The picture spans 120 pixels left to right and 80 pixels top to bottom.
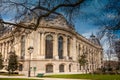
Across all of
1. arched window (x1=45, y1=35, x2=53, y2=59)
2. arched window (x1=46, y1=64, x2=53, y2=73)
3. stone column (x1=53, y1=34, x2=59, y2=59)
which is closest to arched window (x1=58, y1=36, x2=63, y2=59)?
stone column (x1=53, y1=34, x2=59, y2=59)

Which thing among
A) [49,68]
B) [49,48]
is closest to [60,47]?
[49,48]

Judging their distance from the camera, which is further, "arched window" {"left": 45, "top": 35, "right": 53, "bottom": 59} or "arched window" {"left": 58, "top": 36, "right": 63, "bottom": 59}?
"arched window" {"left": 58, "top": 36, "right": 63, "bottom": 59}

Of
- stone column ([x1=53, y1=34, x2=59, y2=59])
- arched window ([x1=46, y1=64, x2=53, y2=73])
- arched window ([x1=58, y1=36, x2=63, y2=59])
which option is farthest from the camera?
arched window ([x1=58, y1=36, x2=63, y2=59])

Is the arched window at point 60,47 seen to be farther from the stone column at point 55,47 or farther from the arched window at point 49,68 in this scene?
the arched window at point 49,68

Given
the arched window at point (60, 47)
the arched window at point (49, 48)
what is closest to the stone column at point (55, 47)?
the arched window at point (49, 48)

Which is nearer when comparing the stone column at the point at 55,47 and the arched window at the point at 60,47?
the stone column at the point at 55,47

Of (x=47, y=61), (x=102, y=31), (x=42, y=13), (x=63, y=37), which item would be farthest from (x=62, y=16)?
(x=63, y=37)

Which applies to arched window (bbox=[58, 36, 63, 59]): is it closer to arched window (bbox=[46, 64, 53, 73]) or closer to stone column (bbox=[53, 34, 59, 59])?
stone column (bbox=[53, 34, 59, 59])

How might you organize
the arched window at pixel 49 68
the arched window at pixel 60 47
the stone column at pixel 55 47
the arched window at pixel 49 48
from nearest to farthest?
1. the arched window at pixel 49 68
2. the arched window at pixel 49 48
3. the stone column at pixel 55 47
4. the arched window at pixel 60 47

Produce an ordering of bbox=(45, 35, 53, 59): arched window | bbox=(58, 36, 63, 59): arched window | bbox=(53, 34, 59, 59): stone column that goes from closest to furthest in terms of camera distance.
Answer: bbox=(45, 35, 53, 59): arched window
bbox=(53, 34, 59, 59): stone column
bbox=(58, 36, 63, 59): arched window

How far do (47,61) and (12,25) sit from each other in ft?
202

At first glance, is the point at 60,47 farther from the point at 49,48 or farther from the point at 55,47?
the point at 49,48

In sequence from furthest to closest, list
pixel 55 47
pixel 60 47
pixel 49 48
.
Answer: pixel 60 47 < pixel 55 47 < pixel 49 48

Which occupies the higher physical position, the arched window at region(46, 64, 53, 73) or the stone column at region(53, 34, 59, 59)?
the stone column at region(53, 34, 59, 59)
